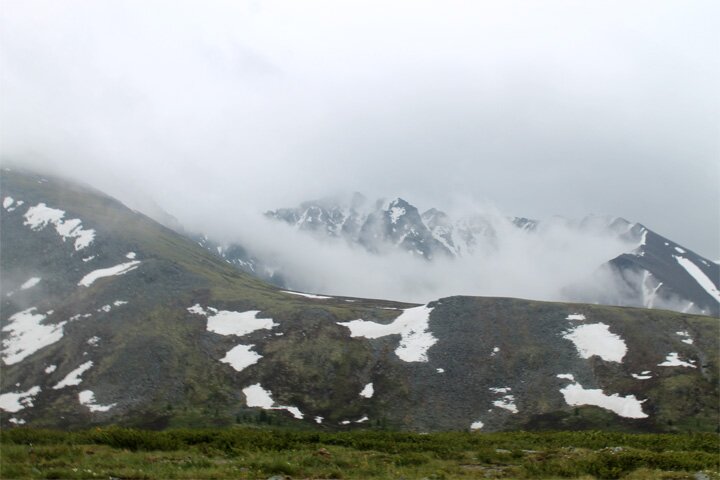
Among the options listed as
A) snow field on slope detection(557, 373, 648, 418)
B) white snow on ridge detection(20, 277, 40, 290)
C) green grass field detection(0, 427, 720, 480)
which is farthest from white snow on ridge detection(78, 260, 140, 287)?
green grass field detection(0, 427, 720, 480)

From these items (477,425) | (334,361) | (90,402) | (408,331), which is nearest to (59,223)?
(90,402)

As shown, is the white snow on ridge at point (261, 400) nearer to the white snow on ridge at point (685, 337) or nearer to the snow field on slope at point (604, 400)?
the snow field on slope at point (604, 400)

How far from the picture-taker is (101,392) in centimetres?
10806

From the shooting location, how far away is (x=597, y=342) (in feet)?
383

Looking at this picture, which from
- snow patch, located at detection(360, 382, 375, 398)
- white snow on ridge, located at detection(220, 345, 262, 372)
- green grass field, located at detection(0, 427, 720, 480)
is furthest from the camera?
white snow on ridge, located at detection(220, 345, 262, 372)

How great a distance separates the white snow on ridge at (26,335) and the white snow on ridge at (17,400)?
1354 centimetres

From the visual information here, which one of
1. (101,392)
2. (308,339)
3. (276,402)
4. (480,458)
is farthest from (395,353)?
(480,458)

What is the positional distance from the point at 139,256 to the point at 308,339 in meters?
75.3

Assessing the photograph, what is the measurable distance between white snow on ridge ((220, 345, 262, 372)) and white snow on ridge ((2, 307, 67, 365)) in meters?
42.1

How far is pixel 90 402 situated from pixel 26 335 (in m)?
41.0

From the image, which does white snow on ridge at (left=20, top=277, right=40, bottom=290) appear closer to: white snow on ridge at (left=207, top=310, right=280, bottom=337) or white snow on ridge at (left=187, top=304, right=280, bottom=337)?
white snow on ridge at (left=187, top=304, right=280, bottom=337)

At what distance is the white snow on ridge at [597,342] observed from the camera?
368 ft

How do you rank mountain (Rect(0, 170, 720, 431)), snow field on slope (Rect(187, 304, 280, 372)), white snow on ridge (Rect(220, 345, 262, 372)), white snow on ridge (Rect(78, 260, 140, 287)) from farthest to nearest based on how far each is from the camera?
white snow on ridge (Rect(78, 260, 140, 287)) < snow field on slope (Rect(187, 304, 280, 372)) < white snow on ridge (Rect(220, 345, 262, 372)) < mountain (Rect(0, 170, 720, 431))

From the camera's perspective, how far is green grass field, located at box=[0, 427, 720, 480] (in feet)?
58.0
